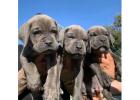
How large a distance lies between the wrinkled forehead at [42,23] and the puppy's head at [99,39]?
0.73m

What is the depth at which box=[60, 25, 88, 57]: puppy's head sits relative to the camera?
3.79 meters

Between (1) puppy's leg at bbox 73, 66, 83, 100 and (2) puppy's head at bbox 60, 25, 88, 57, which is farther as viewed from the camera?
(1) puppy's leg at bbox 73, 66, 83, 100

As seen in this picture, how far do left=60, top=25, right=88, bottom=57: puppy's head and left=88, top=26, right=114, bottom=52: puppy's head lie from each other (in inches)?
10.7

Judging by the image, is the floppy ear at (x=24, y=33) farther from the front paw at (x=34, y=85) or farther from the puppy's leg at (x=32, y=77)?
the front paw at (x=34, y=85)

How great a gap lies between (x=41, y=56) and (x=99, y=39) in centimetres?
80

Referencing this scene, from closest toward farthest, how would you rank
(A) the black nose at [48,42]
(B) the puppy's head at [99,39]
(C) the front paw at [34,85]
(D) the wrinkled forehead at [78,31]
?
(A) the black nose at [48,42], (C) the front paw at [34,85], (D) the wrinkled forehead at [78,31], (B) the puppy's head at [99,39]

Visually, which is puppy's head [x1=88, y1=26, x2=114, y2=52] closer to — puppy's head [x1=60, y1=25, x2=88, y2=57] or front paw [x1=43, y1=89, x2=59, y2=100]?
puppy's head [x1=60, y1=25, x2=88, y2=57]

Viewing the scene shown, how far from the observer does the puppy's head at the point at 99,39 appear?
4184mm

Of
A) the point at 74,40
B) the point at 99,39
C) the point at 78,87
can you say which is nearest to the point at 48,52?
the point at 74,40

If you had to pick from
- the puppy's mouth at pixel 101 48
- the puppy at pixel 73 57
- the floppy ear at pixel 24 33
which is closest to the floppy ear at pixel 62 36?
the puppy at pixel 73 57

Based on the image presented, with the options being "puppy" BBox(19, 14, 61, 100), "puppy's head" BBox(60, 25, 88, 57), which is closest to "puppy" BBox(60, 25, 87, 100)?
"puppy's head" BBox(60, 25, 88, 57)

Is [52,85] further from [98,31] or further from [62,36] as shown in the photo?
[98,31]

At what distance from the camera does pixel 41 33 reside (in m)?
3.56
